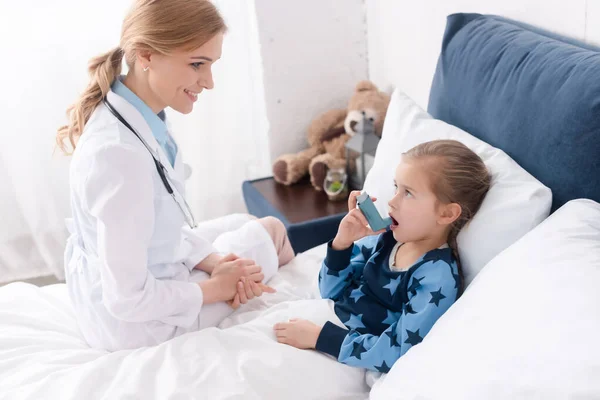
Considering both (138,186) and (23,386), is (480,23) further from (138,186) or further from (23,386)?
(23,386)

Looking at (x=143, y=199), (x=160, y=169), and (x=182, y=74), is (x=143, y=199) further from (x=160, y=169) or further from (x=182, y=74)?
(x=182, y=74)

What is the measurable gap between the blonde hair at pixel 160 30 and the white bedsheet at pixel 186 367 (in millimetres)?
491

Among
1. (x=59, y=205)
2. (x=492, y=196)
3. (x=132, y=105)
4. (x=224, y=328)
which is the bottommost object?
(x=59, y=205)

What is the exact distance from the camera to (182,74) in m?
1.48

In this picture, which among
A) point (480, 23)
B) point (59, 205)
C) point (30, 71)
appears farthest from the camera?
point (59, 205)

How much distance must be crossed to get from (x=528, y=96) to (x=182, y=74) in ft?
2.46

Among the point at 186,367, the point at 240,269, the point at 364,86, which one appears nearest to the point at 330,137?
the point at 364,86

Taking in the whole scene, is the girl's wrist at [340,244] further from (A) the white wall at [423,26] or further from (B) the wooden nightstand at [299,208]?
(A) the white wall at [423,26]

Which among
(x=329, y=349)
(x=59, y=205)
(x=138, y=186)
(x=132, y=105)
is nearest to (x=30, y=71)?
(x=59, y=205)

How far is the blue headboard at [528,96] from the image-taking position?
48.1 inches

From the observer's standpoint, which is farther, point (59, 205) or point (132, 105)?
point (59, 205)

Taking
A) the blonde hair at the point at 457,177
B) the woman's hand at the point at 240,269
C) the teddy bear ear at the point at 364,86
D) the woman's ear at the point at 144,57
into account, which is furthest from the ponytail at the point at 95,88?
the teddy bear ear at the point at 364,86

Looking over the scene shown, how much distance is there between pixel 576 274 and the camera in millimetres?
970

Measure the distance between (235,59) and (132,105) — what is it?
1156 millimetres
